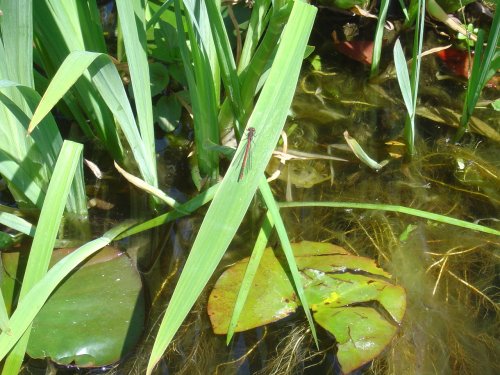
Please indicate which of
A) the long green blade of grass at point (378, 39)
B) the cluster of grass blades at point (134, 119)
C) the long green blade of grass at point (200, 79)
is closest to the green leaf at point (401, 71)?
the cluster of grass blades at point (134, 119)

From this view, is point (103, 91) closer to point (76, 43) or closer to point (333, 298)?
point (76, 43)

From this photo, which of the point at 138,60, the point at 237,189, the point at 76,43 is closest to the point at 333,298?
the point at 237,189

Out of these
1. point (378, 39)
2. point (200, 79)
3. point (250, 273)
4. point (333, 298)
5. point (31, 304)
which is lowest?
point (333, 298)

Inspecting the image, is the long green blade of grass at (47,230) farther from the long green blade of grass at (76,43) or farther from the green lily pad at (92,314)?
the long green blade of grass at (76,43)

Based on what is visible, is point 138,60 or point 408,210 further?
point 408,210

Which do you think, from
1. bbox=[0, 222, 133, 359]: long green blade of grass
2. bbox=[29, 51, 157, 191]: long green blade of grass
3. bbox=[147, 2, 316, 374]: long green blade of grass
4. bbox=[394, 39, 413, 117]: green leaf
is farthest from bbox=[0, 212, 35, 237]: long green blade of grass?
bbox=[394, 39, 413, 117]: green leaf

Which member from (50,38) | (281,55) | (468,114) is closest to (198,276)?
(281,55)

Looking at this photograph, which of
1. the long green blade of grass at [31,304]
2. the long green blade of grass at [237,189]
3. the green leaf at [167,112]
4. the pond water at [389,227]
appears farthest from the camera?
the green leaf at [167,112]

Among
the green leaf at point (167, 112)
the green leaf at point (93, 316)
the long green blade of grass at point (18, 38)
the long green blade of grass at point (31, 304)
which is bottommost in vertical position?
the green leaf at point (93, 316)

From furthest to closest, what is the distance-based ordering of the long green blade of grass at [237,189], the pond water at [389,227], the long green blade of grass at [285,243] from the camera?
the pond water at [389,227] → the long green blade of grass at [285,243] → the long green blade of grass at [237,189]
